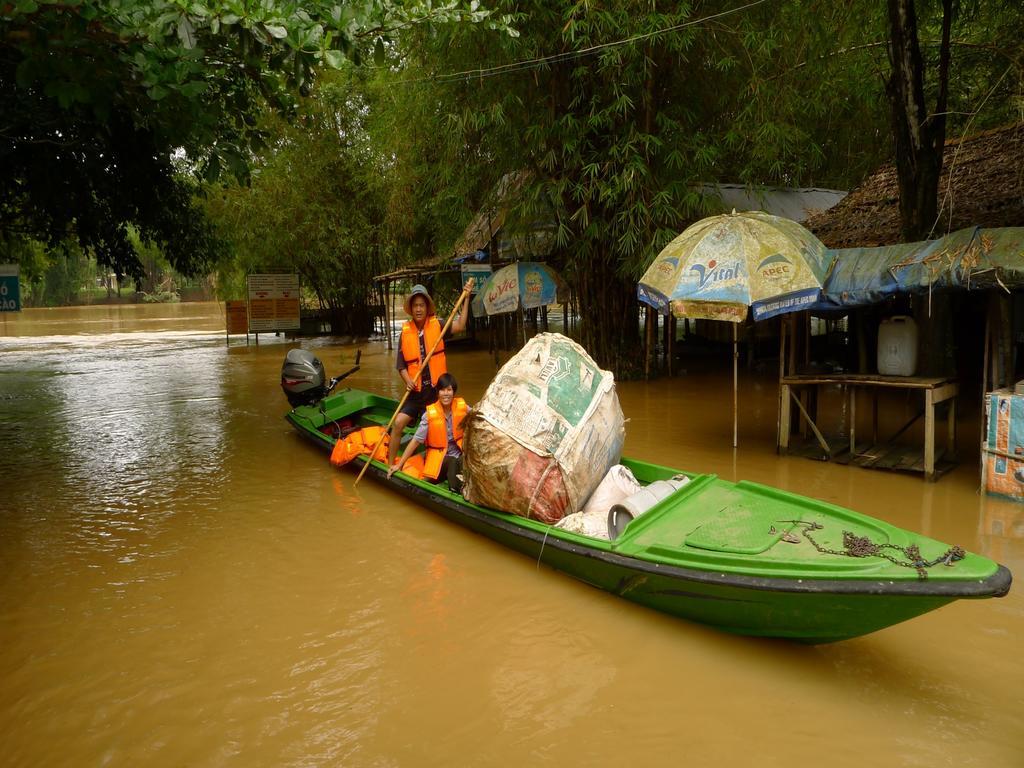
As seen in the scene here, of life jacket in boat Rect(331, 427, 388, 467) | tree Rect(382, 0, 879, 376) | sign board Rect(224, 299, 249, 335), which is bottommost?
life jacket in boat Rect(331, 427, 388, 467)

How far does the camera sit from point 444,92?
11.1 metres

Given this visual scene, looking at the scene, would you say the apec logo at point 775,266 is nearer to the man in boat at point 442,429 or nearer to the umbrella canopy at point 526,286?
the man in boat at point 442,429

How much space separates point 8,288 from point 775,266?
9.22 m

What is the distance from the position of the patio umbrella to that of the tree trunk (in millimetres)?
1561

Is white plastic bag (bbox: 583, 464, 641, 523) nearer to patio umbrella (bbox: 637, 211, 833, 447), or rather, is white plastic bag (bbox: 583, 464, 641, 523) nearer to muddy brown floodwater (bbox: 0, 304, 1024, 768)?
muddy brown floodwater (bbox: 0, 304, 1024, 768)

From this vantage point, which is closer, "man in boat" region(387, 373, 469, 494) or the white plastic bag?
the white plastic bag

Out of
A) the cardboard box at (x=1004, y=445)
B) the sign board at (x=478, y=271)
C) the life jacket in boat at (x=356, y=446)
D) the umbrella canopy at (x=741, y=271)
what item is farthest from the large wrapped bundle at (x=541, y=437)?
the sign board at (x=478, y=271)

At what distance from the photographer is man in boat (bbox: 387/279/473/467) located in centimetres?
665

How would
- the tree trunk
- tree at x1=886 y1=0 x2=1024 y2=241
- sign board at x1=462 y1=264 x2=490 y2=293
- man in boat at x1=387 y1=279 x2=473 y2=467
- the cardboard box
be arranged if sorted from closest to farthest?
the cardboard box < man in boat at x1=387 y1=279 x2=473 y2=467 < tree at x1=886 y1=0 x2=1024 y2=241 < the tree trunk < sign board at x1=462 y1=264 x2=490 y2=293

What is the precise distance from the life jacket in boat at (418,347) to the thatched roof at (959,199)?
4.92 meters

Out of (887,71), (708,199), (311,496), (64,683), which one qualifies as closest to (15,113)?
(311,496)

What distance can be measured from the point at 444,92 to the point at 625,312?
4.56 m

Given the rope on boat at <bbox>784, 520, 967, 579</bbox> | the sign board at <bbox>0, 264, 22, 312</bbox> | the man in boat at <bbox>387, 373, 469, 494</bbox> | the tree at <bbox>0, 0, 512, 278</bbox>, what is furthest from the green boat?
the sign board at <bbox>0, 264, 22, 312</bbox>

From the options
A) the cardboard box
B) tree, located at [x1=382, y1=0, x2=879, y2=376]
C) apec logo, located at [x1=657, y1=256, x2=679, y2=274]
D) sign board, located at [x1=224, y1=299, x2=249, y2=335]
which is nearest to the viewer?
the cardboard box
